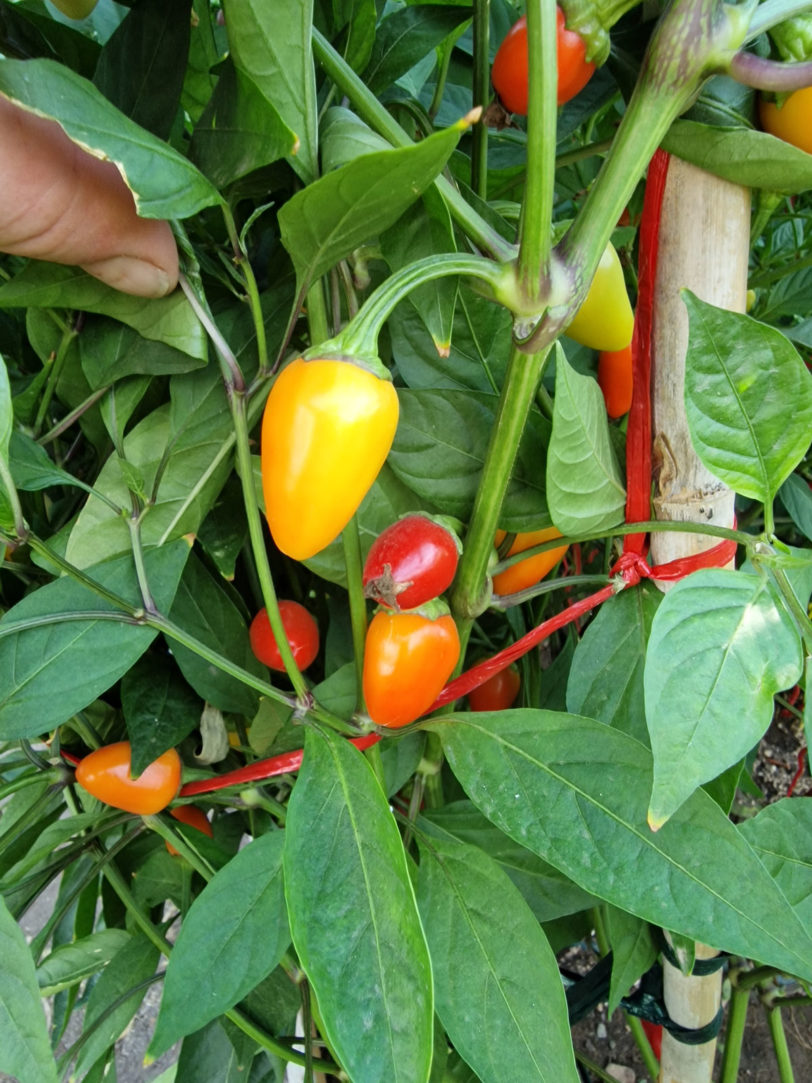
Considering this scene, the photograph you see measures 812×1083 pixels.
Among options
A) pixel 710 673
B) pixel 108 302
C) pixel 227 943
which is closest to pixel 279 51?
pixel 108 302

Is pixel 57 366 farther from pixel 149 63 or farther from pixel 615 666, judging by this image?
pixel 615 666

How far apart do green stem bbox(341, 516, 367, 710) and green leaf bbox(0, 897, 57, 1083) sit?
6.7 inches

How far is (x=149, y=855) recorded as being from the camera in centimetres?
53

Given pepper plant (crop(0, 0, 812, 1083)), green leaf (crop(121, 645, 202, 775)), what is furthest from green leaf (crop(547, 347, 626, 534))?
green leaf (crop(121, 645, 202, 775))

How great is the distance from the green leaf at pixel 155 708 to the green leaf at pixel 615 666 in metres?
0.21

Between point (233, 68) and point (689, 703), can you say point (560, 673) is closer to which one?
point (689, 703)

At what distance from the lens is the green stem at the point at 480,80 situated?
1.15 feet

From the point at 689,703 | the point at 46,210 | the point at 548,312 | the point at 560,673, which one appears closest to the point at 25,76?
the point at 46,210

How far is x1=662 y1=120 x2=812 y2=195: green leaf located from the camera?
30 cm

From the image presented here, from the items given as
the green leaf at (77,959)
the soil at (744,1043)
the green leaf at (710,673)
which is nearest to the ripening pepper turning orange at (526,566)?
the green leaf at (710,673)

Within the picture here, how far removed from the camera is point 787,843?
15.4 inches

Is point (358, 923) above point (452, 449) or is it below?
below

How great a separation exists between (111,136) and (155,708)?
286mm

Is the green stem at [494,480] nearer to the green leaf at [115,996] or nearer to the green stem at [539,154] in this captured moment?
the green stem at [539,154]
